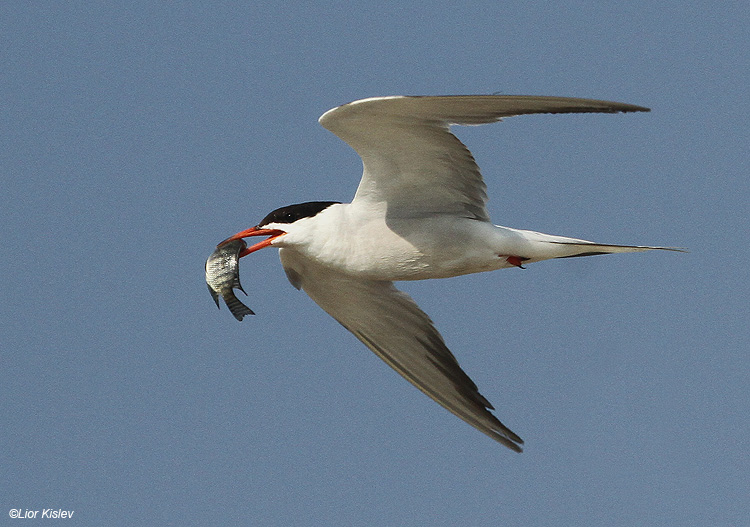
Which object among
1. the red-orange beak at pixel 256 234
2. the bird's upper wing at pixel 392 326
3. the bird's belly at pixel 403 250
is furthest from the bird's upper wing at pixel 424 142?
the bird's upper wing at pixel 392 326

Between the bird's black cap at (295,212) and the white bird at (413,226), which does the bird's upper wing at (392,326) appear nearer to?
the white bird at (413,226)

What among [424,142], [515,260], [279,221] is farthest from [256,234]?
[515,260]

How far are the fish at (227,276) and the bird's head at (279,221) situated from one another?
0.27ft

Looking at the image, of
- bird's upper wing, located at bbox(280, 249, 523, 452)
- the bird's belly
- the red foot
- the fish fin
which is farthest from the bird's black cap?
the red foot

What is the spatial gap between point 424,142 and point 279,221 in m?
1.53

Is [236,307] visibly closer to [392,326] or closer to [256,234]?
[256,234]

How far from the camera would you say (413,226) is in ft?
25.7

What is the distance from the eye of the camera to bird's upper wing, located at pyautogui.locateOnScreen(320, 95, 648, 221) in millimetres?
6449


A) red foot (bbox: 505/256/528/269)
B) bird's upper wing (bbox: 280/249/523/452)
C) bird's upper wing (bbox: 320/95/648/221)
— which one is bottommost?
bird's upper wing (bbox: 280/249/523/452)

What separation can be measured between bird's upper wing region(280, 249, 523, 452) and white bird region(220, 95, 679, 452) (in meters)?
0.01

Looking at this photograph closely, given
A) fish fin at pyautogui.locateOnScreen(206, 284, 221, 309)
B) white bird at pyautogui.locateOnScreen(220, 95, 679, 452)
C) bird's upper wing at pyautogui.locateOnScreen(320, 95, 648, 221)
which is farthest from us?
fish fin at pyautogui.locateOnScreen(206, 284, 221, 309)

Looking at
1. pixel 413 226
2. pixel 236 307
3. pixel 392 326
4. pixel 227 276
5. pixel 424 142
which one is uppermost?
pixel 424 142

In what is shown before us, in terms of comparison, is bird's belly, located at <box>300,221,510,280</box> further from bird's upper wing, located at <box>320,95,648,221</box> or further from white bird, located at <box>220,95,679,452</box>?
bird's upper wing, located at <box>320,95,648,221</box>

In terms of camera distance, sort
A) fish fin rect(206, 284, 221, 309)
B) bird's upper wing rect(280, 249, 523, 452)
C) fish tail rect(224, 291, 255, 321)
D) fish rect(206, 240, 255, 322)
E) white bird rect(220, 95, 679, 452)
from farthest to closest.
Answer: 1. bird's upper wing rect(280, 249, 523, 452)
2. fish fin rect(206, 284, 221, 309)
3. fish rect(206, 240, 255, 322)
4. fish tail rect(224, 291, 255, 321)
5. white bird rect(220, 95, 679, 452)
